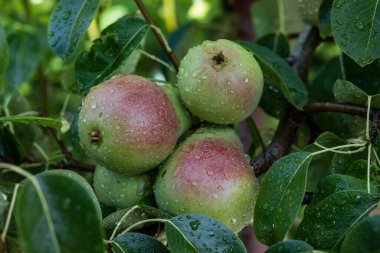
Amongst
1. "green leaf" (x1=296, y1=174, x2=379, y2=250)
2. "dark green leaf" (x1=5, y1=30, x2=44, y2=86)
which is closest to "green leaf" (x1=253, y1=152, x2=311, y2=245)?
"green leaf" (x1=296, y1=174, x2=379, y2=250)

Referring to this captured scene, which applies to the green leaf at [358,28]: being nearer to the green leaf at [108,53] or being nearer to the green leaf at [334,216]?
the green leaf at [334,216]

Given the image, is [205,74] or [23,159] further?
[23,159]

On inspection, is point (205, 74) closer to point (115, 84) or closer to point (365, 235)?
point (115, 84)

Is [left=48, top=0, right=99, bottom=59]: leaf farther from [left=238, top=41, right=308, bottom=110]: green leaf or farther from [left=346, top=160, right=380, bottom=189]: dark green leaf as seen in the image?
[left=346, top=160, right=380, bottom=189]: dark green leaf

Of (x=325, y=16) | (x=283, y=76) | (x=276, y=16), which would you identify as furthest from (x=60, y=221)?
(x=276, y=16)

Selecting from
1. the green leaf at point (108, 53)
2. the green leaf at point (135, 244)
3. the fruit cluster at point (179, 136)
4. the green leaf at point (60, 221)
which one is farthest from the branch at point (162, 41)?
the green leaf at point (60, 221)

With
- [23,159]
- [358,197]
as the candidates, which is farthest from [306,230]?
[23,159]
